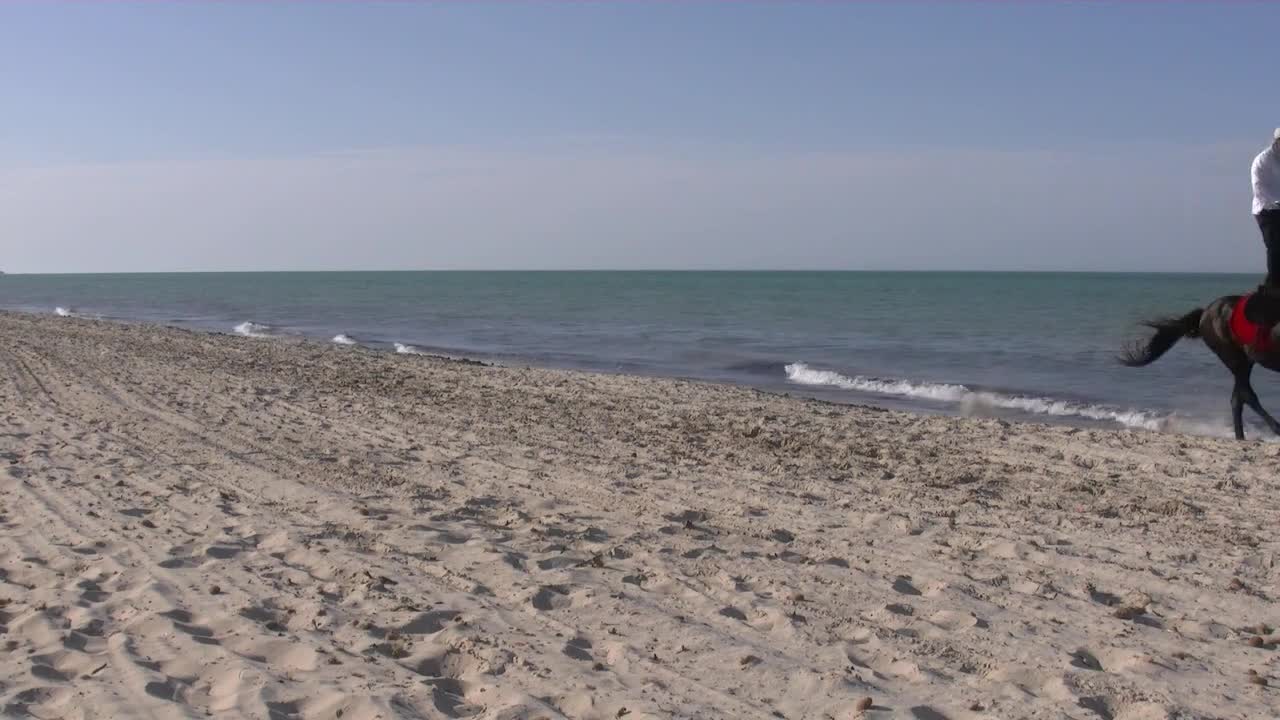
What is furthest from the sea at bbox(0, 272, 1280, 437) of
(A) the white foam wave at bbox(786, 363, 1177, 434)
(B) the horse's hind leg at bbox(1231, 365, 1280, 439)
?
(B) the horse's hind leg at bbox(1231, 365, 1280, 439)

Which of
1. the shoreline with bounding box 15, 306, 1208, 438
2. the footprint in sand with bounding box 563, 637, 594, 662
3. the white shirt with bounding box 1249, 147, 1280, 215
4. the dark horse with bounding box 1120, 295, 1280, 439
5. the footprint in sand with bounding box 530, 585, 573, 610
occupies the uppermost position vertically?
the white shirt with bounding box 1249, 147, 1280, 215

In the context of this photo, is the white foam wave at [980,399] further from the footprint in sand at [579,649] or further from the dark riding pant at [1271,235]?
the footprint in sand at [579,649]

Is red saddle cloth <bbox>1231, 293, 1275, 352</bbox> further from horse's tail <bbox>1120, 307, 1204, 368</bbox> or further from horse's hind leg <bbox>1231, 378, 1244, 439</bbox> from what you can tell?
horse's hind leg <bbox>1231, 378, 1244, 439</bbox>

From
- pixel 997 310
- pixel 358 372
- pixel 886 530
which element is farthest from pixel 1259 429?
pixel 997 310

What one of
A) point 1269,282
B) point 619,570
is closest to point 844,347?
point 1269,282

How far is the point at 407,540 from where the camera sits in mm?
6219

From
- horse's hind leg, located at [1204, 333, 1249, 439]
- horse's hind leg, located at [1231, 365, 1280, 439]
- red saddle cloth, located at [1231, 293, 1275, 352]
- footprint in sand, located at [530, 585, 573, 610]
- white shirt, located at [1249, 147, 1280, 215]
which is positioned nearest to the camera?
footprint in sand, located at [530, 585, 573, 610]

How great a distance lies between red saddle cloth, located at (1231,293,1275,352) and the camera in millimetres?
10023

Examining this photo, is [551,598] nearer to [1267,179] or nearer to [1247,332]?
[1267,179]

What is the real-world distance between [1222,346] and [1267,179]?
85.9 inches

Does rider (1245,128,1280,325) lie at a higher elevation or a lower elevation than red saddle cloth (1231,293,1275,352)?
higher

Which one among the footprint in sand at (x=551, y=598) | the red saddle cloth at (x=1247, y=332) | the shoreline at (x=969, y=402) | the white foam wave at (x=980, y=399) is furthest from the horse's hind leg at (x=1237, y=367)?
the footprint in sand at (x=551, y=598)

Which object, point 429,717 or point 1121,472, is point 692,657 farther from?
point 1121,472

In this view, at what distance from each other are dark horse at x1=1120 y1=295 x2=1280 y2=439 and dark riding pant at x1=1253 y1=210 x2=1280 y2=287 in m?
0.72
